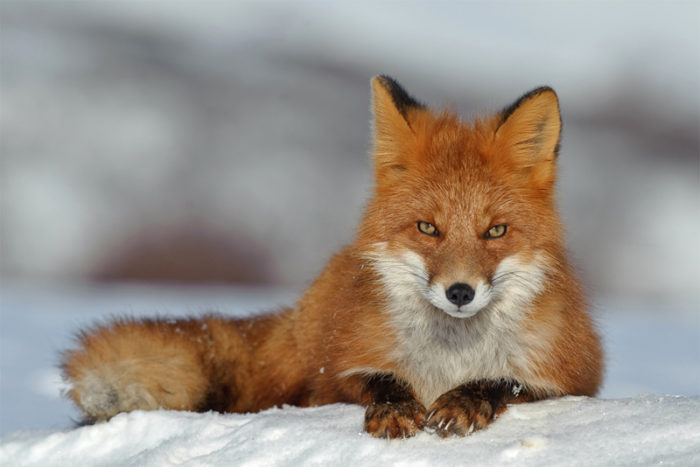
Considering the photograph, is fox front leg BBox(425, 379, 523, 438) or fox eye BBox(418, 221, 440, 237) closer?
fox front leg BBox(425, 379, 523, 438)

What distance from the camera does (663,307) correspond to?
12508 millimetres

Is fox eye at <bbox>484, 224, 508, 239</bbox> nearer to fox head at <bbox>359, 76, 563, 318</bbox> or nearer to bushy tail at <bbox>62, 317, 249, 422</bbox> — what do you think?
fox head at <bbox>359, 76, 563, 318</bbox>

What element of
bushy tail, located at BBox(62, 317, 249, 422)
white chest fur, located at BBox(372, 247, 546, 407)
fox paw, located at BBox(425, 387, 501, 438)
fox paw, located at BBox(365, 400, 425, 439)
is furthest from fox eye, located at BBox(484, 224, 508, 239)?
bushy tail, located at BBox(62, 317, 249, 422)

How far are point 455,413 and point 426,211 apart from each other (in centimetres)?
81

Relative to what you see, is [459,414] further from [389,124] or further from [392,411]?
[389,124]

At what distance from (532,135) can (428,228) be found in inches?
24.9

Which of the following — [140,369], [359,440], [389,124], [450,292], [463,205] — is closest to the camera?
[359,440]

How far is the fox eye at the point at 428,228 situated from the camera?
3016mm

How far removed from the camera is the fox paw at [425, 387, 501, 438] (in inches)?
105

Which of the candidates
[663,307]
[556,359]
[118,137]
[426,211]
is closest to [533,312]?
[556,359]

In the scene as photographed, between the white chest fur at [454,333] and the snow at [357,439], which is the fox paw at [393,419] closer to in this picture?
the snow at [357,439]

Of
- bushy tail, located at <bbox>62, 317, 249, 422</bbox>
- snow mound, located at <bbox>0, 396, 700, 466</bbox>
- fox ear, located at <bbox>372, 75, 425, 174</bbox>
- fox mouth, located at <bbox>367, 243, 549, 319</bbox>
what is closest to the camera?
A: snow mound, located at <bbox>0, 396, 700, 466</bbox>

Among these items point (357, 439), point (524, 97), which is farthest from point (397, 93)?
point (357, 439)

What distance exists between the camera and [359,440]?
2.67m
